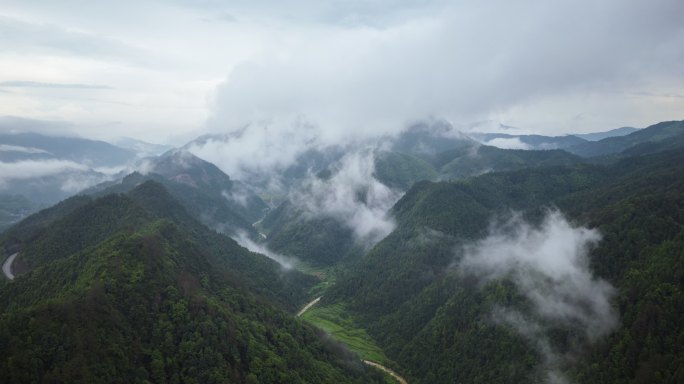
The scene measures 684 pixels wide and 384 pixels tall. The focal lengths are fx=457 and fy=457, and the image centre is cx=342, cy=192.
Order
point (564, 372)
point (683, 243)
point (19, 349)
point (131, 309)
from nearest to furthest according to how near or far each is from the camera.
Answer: point (19, 349) < point (131, 309) < point (564, 372) < point (683, 243)

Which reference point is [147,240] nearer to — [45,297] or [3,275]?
[45,297]

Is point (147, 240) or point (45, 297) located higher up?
point (147, 240)

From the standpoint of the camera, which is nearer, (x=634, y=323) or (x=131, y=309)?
(x=131, y=309)

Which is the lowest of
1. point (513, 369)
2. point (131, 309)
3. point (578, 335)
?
point (513, 369)

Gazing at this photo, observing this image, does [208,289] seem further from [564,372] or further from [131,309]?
[564,372]

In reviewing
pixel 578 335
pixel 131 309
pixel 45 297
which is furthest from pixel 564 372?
pixel 45 297

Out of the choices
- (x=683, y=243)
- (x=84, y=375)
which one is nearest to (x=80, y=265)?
(x=84, y=375)

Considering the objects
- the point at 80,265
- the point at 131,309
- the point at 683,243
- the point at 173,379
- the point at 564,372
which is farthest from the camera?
the point at 683,243
